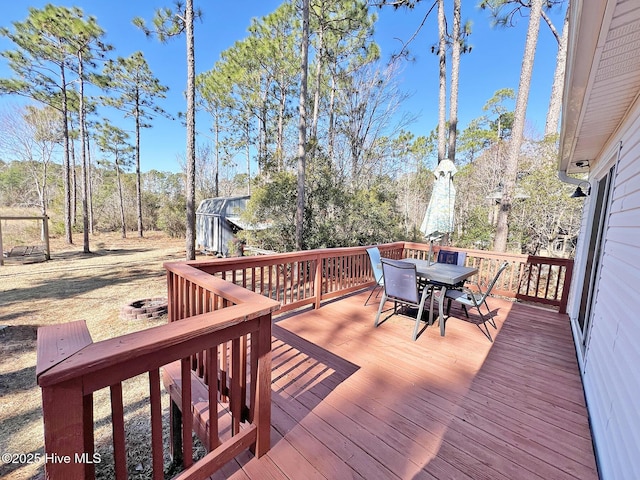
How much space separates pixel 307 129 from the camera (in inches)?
417

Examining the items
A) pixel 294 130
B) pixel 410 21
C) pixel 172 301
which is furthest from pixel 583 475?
pixel 294 130

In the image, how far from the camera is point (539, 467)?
1.56m

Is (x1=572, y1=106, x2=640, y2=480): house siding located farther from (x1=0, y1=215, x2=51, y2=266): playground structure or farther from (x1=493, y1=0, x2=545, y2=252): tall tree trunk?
(x1=0, y1=215, x2=51, y2=266): playground structure

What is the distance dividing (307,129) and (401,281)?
8.91 meters

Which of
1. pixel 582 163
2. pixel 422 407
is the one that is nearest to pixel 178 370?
pixel 422 407

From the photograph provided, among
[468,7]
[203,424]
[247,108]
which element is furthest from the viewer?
[247,108]

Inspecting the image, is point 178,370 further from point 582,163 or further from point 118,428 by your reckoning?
point 582,163

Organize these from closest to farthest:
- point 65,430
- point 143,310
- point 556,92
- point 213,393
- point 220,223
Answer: point 65,430 → point 213,393 → point 143,310 → point 556,92 → point 220,223

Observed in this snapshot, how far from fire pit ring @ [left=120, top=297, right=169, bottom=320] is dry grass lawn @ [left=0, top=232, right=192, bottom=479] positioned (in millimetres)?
117

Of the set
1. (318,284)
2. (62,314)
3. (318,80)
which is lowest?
(62,314)

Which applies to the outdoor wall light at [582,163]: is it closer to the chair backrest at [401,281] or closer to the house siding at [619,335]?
the house siding at [619,335]

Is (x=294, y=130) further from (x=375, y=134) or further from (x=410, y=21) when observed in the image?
(x=410, y=21)

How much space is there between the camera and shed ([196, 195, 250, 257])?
41.8 feet

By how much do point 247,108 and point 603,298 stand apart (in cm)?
1538
